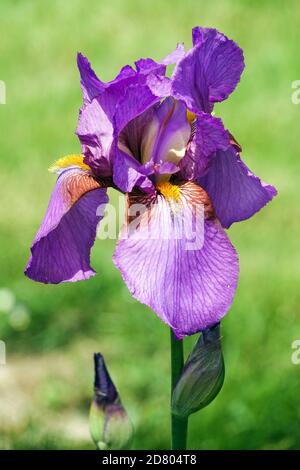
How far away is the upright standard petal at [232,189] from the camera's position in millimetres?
1317

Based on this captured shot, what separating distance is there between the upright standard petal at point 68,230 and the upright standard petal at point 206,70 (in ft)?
0.68

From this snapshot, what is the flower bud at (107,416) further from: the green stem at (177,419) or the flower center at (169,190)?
the flower center at (169,190)

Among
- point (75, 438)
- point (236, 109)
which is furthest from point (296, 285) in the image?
point (236, 109)

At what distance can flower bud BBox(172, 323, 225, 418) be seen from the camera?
4.45 ft

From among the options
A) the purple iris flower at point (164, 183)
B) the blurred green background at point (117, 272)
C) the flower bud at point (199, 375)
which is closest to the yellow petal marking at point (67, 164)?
the purple iris flower at point (164, 183)

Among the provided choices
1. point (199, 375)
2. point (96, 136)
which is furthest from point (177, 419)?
point (96, 136)

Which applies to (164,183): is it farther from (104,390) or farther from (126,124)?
(104,390)

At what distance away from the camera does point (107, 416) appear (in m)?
1.54

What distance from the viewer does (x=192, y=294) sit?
1.17 m

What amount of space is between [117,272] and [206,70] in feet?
5.55

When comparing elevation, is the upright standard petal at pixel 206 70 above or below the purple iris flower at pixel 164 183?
above
